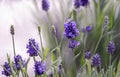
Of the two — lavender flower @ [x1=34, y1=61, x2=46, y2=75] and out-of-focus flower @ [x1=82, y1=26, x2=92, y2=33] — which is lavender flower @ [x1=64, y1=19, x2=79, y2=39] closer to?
lavender flower @ [x1=34, y1=61, x2=46, y2=75]

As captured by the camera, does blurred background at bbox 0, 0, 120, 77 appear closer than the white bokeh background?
Yes

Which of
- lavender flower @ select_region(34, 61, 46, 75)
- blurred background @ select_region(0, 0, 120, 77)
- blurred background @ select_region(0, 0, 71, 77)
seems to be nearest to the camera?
lavender flower @ select_region(34, 61, 46, 75)

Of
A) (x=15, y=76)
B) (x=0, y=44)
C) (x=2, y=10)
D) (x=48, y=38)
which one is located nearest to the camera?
Result: (x=15, y=76)

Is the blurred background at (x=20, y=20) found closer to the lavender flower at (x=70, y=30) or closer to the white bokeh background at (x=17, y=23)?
the white bokeh background at (x=17, y=23)

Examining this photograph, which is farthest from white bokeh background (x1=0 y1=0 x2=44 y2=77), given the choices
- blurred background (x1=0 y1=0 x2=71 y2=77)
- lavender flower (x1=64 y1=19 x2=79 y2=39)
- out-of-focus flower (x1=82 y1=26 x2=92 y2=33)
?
lavender flower (x1=64 y1=19 x2=79 y2=39)

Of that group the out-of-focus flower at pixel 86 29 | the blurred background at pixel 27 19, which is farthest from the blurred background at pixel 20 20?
the out-of-focus flower at pixel 86 29

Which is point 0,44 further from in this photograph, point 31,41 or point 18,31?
point 31,41

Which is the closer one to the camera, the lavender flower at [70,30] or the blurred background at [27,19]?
the lavender flower at [70,30]

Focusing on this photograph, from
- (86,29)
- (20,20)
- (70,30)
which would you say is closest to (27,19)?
(20,20)

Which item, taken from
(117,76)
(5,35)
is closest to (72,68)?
(117,76)

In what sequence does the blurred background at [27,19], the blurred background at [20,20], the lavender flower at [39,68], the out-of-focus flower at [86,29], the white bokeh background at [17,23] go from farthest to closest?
the white bokeh background at [17,23] < the blurred background at [20,20] < the blurred background at [27,19] < the out-of-focus flower at [86,29] < the lavender flower at [39,68]

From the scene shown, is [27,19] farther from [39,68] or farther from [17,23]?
[39,68]
